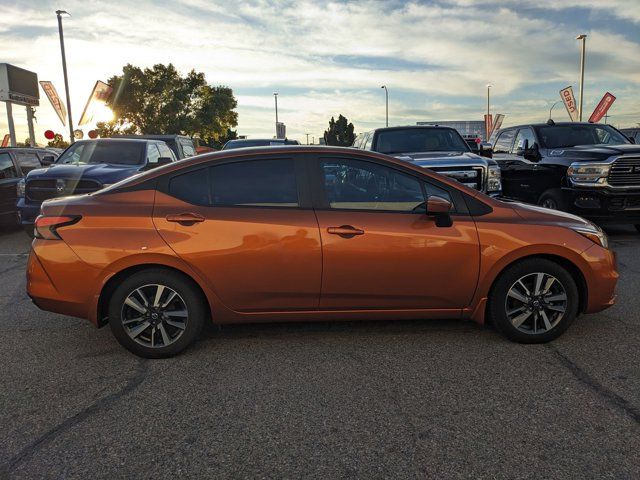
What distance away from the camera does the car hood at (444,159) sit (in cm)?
788

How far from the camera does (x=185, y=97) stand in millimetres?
48219

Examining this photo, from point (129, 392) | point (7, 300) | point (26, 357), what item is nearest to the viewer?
point (129, 392)

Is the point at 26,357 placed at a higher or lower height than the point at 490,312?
lower

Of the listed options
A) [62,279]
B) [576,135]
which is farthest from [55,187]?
[576,135]

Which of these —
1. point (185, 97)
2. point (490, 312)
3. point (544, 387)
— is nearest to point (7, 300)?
point (490, 312)

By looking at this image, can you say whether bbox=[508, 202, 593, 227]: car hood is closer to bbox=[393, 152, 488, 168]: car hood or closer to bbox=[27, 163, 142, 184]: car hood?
bbox=[393, 152, 488, 168]: car hood

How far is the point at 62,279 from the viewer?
383cm

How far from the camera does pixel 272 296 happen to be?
394cm

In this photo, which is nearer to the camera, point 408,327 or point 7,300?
point 408,327

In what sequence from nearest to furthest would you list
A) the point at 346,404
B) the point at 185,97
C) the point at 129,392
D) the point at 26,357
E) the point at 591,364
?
1. the point at 346,404
2. the point at 129,392
3. the point at 591,364
4. the point at 26,357
5. the point at 185,97

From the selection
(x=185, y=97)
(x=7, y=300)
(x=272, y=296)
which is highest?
(x=185, y=97)

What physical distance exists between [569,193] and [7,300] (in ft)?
27.2

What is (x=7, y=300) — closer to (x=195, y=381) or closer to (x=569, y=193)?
(x=195, y=381)

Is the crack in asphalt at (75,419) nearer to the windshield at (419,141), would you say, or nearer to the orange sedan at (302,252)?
the orange sedan at (302,252)
